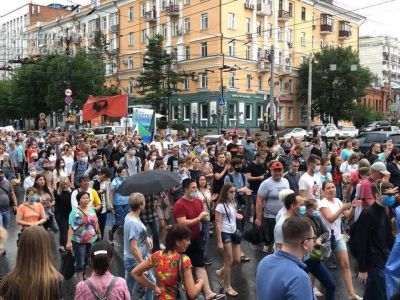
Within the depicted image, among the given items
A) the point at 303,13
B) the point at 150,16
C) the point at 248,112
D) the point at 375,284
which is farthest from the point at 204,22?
the point at 375,284

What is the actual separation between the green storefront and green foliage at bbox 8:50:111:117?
28.0ft

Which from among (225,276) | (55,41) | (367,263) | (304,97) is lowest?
(225,276)

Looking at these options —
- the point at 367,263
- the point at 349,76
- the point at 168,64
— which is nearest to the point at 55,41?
the point at 168,64

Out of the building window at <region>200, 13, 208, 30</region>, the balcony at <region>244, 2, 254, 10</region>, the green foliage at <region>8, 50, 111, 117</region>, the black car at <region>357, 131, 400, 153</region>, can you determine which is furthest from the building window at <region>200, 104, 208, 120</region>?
the black car at <region>357, 131, 400, 153</region>

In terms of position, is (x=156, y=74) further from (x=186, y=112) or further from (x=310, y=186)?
(x=310, y=186)

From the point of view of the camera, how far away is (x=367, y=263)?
5395 mm

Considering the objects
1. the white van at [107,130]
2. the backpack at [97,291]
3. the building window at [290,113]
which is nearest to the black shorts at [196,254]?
the backpack at [97,291]

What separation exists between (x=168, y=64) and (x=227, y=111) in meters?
7.78

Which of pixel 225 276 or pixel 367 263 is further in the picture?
pixel 225 276

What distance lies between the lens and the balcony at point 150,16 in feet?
186

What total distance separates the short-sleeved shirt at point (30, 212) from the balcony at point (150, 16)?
5159cm

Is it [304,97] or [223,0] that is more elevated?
[223,0]

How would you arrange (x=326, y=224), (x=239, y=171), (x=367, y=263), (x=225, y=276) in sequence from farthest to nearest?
(x=239, y=171)
(x=225, y=276)
(x=326, y=224)
(x=367, y=263)

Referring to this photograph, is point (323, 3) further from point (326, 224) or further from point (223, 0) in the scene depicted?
point (326, 224)
